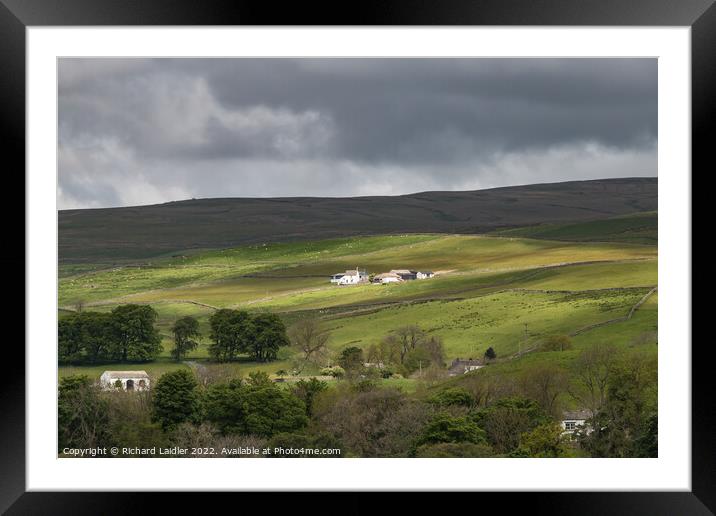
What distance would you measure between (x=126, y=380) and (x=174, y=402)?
3056mm

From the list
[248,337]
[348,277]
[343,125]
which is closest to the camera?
[248,337]

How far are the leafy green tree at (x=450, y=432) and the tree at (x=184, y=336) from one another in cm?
728

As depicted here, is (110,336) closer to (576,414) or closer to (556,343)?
(556,343)

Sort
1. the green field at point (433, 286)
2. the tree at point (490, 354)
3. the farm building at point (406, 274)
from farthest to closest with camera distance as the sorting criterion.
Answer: the farm building at point (406, 274), the green field at point (433, 286), the tree at point (490, 354)

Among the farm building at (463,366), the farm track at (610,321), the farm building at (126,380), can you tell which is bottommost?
the farm building at (463,366)

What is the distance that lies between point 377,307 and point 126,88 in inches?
318

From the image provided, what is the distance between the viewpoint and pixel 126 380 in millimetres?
13641

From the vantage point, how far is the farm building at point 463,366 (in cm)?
1634

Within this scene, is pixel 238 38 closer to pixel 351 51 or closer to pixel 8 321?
pixel 351 51

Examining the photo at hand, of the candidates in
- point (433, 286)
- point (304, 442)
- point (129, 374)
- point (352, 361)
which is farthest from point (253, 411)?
point (433, 286)

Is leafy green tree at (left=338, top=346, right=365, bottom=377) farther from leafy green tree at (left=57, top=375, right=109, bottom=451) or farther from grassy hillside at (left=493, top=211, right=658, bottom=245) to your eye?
grassy hillside at (left=493, top=211, right=658, bottom=245)

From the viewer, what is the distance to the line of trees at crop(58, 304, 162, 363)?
16.0 m

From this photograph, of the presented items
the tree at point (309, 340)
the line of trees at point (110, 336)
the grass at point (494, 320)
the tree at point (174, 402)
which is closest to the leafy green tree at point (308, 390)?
the tree at point (174, 402)

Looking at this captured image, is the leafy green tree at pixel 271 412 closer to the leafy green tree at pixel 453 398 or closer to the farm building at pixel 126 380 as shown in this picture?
the farm building at pixel 126 380
